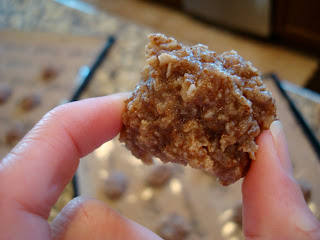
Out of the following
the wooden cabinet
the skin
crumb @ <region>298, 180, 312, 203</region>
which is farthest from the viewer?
the wooden cabinet

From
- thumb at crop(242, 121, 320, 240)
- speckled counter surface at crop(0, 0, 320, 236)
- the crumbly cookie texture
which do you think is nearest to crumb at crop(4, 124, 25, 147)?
speckled counter surface at crop(0, 0, 320, 236)

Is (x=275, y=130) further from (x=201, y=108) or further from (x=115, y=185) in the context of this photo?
(x=115, y=185)

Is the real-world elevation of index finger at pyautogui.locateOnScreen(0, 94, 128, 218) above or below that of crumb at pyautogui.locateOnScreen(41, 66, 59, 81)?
above

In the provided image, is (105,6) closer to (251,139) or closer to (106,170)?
(106,170)

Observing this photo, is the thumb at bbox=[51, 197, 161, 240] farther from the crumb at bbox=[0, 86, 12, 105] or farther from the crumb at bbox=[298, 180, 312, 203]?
the crumb at bbox=[0, 86, 12, 105]

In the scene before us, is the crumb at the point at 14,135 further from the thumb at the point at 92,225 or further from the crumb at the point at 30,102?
the thumb at the point at 92,225

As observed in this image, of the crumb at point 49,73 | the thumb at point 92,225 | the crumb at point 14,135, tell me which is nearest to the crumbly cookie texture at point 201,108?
the thumb at point 92,225

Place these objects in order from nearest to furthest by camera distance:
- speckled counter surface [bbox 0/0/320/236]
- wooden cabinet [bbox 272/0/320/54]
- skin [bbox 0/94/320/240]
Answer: skin [bbox 0/94/320/240], speckled counter surface [bbox 0/0/320/236], wooden cabinet [bbox 272/0/320/54]
